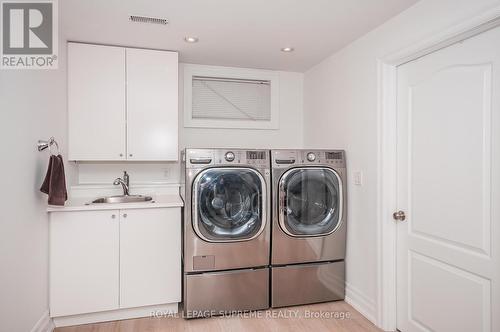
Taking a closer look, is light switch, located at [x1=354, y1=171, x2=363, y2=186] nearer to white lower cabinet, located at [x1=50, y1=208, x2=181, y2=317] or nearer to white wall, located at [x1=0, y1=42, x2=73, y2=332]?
white lower cabinet, located at [x1=50, y1=208, x2=181, y2=317]

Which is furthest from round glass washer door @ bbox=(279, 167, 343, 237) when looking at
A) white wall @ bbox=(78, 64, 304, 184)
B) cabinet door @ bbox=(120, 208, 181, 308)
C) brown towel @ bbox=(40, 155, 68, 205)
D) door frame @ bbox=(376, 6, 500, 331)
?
brown towel @ bbox=(40, 155, 68, 205)

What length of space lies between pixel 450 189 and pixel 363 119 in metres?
0.87

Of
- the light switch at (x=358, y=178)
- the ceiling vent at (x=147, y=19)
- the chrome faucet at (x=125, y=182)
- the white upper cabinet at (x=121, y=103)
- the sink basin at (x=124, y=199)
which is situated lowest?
the sink basin at (x=124, y=199)

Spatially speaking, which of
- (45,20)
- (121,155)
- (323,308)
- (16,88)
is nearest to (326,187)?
(323,308)

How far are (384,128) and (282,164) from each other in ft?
2.73

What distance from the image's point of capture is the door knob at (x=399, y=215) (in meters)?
2.11

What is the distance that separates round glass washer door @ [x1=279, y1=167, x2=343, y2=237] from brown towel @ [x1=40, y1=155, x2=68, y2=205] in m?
1.63

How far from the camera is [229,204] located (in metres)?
2.36

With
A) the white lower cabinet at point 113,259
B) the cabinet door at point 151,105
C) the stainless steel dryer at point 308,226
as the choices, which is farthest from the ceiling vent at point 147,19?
the white lower cabinet at point 113,259

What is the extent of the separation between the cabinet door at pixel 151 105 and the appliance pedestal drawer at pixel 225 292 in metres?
1.16

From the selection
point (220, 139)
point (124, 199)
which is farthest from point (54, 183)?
point (220, 139)

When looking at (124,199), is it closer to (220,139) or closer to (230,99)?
(220,139)

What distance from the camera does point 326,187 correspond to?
254 cm

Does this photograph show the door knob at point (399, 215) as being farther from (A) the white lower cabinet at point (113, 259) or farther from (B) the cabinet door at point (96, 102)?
(B) the cabinet door at point (96, 102)
